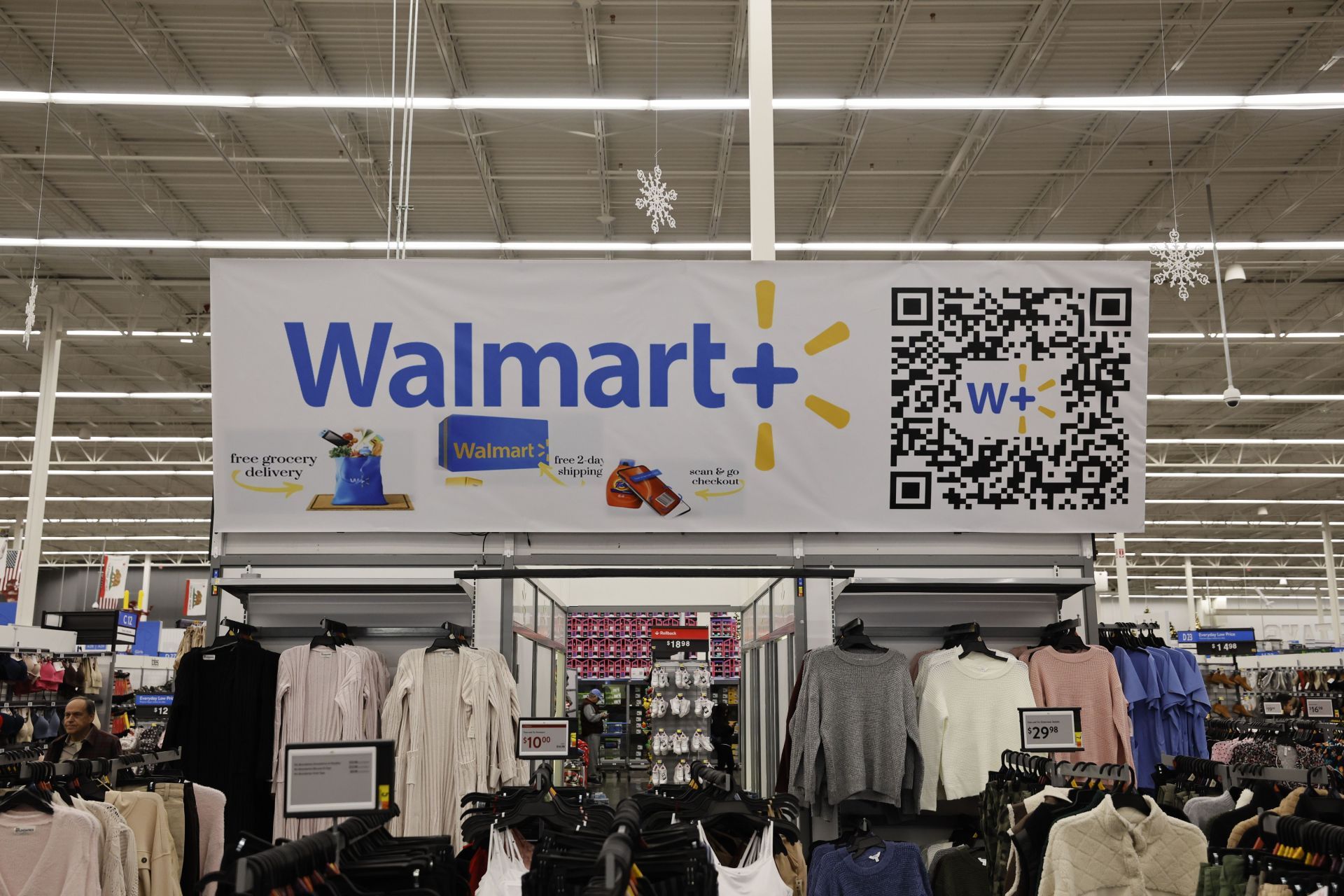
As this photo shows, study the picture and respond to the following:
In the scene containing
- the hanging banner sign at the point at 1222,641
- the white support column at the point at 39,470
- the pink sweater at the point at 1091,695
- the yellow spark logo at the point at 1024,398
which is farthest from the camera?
the hanging banner sign at the point at 1222,641

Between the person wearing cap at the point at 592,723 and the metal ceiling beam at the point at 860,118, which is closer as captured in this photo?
the metal ceiling beam at the point at 860,118

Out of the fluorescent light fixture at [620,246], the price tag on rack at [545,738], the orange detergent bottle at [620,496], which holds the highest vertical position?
the fluorescent light fixture at [620,246]

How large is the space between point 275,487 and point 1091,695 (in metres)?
4.18

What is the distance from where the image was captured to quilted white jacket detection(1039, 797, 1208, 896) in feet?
11.5

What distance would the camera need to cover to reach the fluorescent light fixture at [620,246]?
14.0m

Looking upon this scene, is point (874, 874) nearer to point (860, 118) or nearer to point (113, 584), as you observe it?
point (860, 118)

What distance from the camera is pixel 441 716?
530cm

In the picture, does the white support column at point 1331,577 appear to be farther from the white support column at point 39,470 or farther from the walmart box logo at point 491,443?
the white support column at point 39,470

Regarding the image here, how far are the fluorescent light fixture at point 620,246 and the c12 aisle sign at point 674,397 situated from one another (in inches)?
343

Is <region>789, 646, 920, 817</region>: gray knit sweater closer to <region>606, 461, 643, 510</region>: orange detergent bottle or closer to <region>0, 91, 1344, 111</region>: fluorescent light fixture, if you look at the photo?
<region>606, 461, 643, 510</region>: orange detergent bottle

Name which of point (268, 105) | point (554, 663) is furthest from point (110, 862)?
point (268, 105)

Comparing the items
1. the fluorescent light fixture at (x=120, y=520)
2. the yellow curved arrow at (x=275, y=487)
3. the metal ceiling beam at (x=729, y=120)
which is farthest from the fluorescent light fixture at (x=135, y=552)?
the yellow curved arrow at (x=275, y=487)

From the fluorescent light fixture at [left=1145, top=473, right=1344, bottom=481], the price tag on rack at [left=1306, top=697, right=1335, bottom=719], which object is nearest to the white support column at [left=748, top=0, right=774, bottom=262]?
the price tag on rack at [left=1306, top=697, right=1335, bottom=719]

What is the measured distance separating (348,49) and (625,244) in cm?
461
